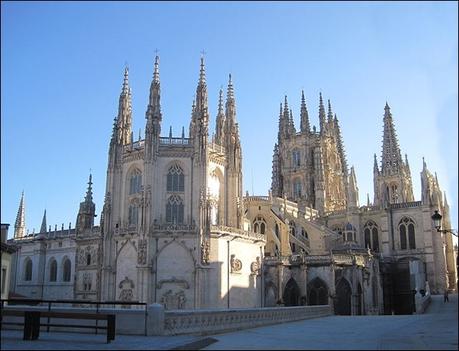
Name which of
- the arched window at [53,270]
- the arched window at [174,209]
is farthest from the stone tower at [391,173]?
the arched window at [53,270]

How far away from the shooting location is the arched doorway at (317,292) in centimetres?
5294

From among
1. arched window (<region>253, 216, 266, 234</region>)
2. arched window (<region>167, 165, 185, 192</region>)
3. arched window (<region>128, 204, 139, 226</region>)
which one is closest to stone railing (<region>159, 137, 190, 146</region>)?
arched window (<region>167, 165, 185, 192</region>)

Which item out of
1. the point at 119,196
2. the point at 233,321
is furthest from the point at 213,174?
the point at 233,321

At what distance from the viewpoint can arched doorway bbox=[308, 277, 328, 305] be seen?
52938 millimetres

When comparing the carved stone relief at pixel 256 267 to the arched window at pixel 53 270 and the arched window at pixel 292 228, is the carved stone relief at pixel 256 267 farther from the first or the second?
the arched window at pixel 53 270

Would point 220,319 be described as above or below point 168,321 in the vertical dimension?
below

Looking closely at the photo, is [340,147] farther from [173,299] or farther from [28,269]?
[173,299]

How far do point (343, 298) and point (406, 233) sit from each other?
1729cm

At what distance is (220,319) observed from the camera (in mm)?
23188

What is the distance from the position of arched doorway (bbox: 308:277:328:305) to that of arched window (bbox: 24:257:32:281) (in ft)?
127

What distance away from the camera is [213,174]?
4978 cm

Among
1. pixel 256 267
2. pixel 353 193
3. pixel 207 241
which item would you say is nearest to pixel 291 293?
pixel 256 267

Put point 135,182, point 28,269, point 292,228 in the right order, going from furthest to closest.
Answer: point 28,269 → point 292,228 → point 135,182

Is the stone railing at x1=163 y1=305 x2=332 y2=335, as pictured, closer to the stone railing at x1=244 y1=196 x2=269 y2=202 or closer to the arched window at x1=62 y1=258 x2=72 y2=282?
the stone railing at x1=244 y1=196 x2=269 y2=202
